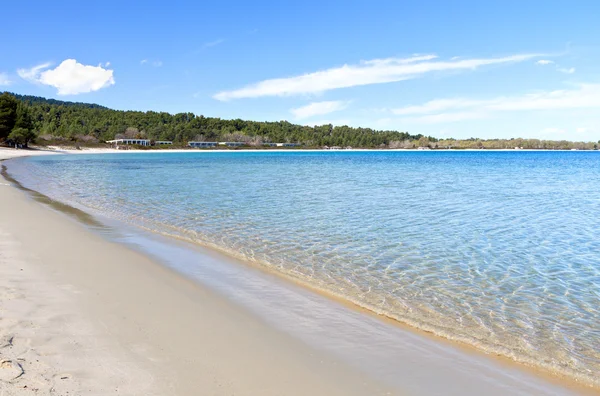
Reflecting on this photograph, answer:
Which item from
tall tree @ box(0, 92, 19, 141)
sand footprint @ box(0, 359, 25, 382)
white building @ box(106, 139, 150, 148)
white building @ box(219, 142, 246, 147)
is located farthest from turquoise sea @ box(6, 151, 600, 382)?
white building @ box(219, 142, 246, 147)

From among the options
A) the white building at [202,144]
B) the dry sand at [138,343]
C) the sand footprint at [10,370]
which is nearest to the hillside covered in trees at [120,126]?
the white building at [202,144]

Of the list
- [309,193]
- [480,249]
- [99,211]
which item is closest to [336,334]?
[480,249]

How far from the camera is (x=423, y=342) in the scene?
16.7ft

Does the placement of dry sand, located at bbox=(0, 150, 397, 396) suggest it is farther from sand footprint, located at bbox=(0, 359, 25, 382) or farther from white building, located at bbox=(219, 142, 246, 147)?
white building, located at bbox=(219, 142, 246, 147)

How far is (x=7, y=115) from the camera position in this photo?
74.4 metres

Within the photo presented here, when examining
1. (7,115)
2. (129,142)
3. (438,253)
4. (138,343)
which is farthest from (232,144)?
(138,343)

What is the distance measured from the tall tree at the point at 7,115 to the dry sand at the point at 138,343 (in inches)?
3244

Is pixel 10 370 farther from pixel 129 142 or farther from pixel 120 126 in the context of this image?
pixel 120 126

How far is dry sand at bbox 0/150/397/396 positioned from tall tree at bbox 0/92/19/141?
270 feet

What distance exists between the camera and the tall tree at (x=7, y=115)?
74250mm

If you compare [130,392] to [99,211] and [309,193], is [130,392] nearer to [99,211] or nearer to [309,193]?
[99,211]

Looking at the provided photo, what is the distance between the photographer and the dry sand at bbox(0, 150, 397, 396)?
142 inches

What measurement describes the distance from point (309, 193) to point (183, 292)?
1572 cm

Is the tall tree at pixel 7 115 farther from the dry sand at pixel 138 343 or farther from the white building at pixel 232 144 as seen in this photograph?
the white building at pixel 232 144
